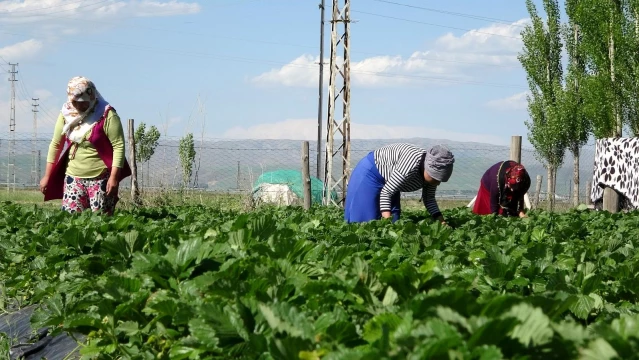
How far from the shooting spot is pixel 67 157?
8.38 m

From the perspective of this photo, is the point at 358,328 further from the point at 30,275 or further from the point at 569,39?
the point at 569,39

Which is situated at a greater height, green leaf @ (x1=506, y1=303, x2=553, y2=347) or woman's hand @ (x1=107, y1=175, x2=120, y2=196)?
green leaf @ (x1=506, y1=303, x2=553, y2=347)

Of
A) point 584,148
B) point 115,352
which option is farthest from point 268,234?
point 584,148

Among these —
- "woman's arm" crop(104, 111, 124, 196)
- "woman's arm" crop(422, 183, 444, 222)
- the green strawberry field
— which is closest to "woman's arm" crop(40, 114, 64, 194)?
"woman's arm" crop(104, 111, 124, 196)

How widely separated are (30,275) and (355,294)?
310cm

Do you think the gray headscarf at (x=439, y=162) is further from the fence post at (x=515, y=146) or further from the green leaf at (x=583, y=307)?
the fence post at (x=515, y=146)

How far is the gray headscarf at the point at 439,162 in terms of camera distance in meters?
7.18

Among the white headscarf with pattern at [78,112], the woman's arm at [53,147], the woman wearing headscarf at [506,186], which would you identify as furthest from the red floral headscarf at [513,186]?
the woman's arm at [53,147]

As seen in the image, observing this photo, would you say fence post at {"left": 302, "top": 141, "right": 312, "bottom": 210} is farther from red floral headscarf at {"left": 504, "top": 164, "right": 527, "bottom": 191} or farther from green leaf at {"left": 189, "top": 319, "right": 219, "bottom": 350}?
green leaf at {"left": 189, "top": 319, "right": 219, "bottom": 350}

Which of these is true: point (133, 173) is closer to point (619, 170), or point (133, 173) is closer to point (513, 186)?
point (619, 170)

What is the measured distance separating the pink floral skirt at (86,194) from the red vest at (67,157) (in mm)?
126

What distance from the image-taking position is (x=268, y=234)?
14.7 feet

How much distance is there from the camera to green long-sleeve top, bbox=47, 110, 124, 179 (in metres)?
8.02

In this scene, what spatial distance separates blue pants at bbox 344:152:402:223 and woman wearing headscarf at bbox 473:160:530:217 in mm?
1715
